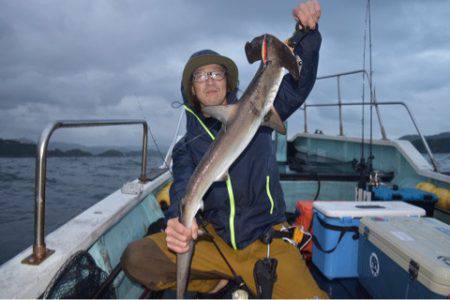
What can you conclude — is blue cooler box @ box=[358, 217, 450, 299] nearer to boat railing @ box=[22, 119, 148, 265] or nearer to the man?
the man

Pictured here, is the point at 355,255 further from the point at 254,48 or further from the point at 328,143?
the point at 328,143

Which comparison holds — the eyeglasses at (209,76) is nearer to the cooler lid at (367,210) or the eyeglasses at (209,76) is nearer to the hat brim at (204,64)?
the hat brim at (204,64)

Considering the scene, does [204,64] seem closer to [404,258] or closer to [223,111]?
[223,111]

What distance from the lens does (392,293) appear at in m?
3.22

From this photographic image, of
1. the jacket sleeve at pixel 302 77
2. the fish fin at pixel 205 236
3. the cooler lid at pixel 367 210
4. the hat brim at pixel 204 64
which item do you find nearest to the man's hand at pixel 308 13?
the jacket sleeve at pixel 302 77

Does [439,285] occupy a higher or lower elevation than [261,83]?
lower

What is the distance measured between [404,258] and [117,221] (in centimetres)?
316

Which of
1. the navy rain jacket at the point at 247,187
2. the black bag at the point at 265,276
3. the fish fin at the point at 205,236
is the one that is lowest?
the black bag at the point at 265,276

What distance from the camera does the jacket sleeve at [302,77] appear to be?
9.07ft

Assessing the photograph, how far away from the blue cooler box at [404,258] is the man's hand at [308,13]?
7.35 ft

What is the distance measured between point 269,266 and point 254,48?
1.90 m

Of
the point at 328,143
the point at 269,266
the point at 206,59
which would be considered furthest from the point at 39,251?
the point at 328,143

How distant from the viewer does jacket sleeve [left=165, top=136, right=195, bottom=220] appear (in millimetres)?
3348

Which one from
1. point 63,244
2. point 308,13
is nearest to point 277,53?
point 308,13
